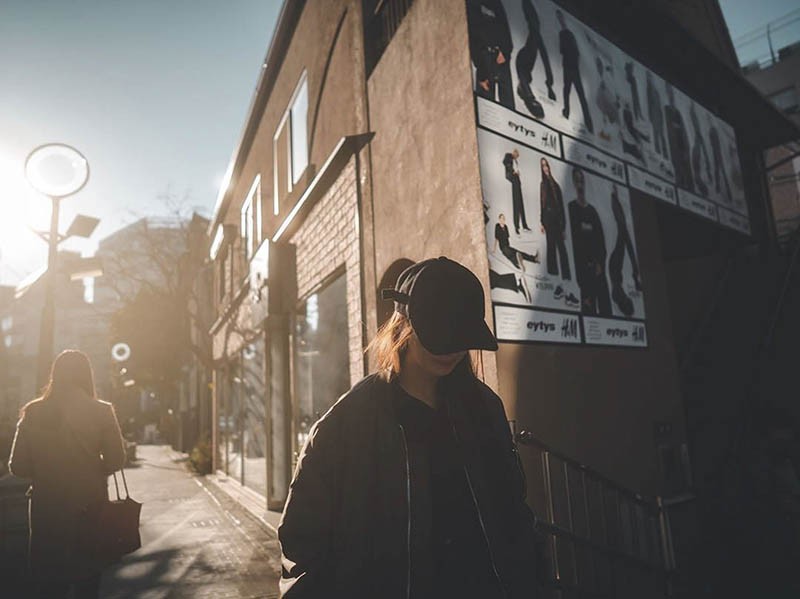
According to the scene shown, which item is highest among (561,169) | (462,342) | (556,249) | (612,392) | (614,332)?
(561,169)

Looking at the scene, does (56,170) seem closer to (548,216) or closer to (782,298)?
(548,216)

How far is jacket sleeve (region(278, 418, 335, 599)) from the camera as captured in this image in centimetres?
146

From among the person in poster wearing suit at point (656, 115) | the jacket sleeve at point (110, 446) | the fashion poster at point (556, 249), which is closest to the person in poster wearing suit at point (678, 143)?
the person in poster wearing suit at point (656, 115)

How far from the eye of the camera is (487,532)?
1604 mm

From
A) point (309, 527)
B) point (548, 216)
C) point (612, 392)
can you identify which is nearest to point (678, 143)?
point (548, 216)

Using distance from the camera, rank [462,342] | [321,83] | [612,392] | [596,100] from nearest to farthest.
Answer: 1. [462,342]
2. [612,392]
3. [596,100]
4. [321,83]

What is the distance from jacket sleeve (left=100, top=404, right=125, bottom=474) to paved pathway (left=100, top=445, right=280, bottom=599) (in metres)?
1.79

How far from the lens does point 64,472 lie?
343 centimetres

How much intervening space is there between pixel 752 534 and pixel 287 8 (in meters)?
9.53

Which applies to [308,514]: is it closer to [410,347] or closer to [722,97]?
[410,347]

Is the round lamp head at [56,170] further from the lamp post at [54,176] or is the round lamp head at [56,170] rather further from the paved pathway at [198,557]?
the paved pathway at [198,557]

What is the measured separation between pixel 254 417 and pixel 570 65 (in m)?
9.16

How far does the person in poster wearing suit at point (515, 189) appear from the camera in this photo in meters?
4.16

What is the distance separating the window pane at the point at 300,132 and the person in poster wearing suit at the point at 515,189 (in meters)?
4.50
